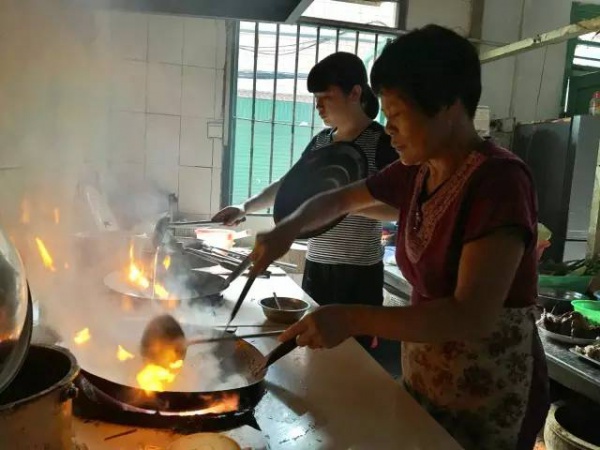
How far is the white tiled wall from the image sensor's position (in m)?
3.64

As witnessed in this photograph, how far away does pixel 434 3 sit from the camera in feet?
14.6

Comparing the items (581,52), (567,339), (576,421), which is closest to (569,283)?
(567,339)

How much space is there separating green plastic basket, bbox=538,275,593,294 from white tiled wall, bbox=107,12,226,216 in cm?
245

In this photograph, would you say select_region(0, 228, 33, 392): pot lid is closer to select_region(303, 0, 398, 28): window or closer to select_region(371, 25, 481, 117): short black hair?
select_region(371, 25, 481, 117): short black hair

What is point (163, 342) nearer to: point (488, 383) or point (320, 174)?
point (488, 383)

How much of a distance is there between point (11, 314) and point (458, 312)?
31.1 inches

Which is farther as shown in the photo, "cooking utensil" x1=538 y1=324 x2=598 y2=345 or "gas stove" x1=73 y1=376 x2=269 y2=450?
"cooking utensil" x1=538 y1=324 x2=598 y2=345

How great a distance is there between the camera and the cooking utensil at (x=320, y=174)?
6.49 feet

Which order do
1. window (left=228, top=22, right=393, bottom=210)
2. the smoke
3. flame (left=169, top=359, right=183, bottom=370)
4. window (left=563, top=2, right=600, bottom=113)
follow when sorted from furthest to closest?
window (left=563, top=2, right=600, bottom=113), window (left=228, top=22, right=393, bottom=210), the smoke, flame (left=169, top=359, right=183, bottom=370)

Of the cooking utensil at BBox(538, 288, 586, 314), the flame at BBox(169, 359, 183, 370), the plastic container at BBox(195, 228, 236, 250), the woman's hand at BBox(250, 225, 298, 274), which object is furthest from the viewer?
the plastic container at BBox(195, 228, 236, 250)

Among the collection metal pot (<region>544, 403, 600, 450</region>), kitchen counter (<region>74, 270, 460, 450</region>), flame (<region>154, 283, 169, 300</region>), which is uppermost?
flame (<region>154, 283, 169, 300</region>)

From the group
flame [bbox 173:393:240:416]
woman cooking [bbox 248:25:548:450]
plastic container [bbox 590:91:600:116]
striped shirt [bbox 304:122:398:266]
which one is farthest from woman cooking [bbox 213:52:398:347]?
plastic container [bbox 590:91:600:116]

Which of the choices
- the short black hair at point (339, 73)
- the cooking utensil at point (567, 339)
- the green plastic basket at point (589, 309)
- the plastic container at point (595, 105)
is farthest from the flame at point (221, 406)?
the plastic container at point (595, 105)

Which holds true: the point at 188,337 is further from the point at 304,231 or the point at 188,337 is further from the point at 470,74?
the point at 470,74
